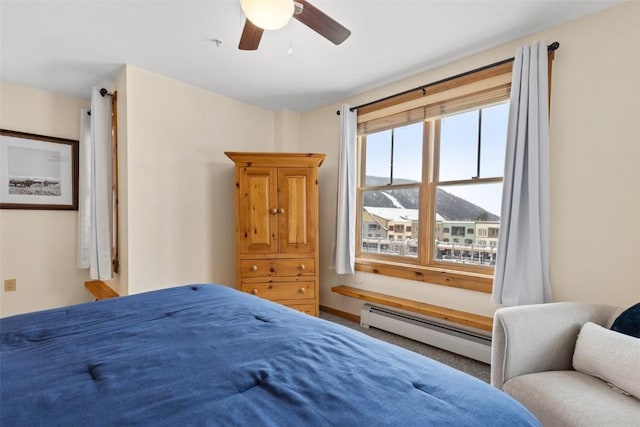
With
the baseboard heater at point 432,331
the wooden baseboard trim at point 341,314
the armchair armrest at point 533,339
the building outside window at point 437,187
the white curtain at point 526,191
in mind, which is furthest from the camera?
the wooden baseboard trim at point 341,314

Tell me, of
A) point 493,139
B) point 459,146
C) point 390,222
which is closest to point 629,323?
point 493,139

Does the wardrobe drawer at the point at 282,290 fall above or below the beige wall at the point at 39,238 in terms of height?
below

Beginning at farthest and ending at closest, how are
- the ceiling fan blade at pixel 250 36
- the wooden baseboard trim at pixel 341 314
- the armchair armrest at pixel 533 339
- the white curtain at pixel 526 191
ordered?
the wooden baseboard trim at pixel 341 314, the white curtain at pixel 526 191, the ceiling fan blade at pixel 250 36, the armchair armrest at pixel 533 339

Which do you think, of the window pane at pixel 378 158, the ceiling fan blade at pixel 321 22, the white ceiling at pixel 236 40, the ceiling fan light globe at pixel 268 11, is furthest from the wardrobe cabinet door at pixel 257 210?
the ceiling fan light globe at pixel 268 11

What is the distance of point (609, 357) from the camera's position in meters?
1.29

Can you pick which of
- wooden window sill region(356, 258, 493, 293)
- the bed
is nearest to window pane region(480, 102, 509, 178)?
wooden window sill region(356, 258, 493, 293)

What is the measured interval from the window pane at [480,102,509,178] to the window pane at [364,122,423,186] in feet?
1.79

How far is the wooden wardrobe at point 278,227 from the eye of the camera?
296 cm

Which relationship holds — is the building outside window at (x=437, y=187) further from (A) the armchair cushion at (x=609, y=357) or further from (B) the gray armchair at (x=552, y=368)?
(A) the armchair cushion at (x=609, y=357)

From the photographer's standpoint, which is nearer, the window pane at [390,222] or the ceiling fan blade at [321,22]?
the ceiling fan blade at [321,22]

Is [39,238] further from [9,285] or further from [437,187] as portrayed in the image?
[437,187]

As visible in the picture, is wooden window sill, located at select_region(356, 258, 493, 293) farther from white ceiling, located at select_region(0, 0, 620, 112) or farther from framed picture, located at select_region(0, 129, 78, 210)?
framed picture, located at select_region(0, 129, 78, 210)

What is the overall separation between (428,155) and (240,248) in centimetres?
193

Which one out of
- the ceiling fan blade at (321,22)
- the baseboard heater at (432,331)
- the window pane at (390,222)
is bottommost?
the baseboard heater at (432,331)
